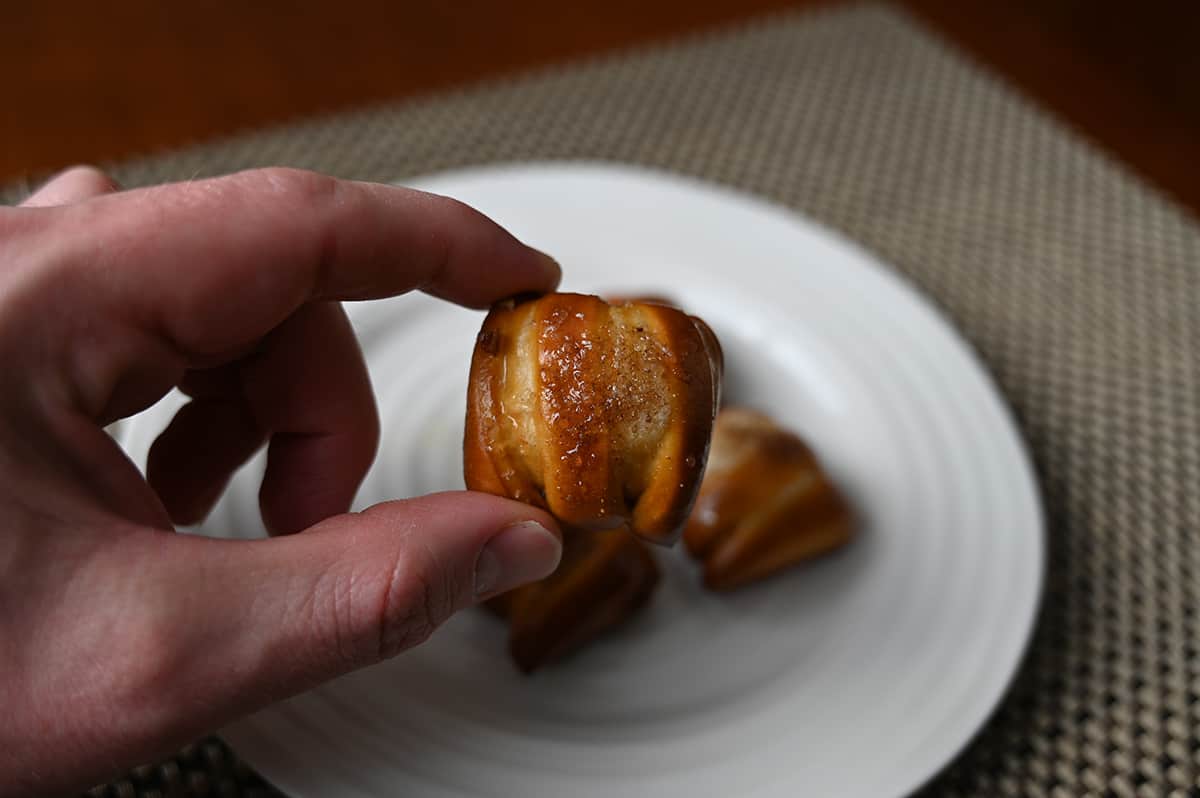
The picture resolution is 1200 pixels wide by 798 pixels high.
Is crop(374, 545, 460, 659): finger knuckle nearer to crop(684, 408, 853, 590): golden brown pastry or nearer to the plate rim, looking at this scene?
the plate rim

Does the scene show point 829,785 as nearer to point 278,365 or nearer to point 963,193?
point 278,365

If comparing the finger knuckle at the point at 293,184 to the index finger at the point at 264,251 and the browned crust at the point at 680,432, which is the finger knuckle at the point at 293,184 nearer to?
the index finger at the point at 264,251

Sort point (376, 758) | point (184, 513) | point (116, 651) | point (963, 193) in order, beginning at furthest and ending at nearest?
point (963, 193) < point (184, 513) < point (376, 758) < point (116, 651)

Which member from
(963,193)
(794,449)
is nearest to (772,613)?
(794,449)

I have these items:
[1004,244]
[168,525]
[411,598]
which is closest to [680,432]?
[411,598]

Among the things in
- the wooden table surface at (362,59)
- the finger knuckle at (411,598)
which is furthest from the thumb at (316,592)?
the wooden table surface at (362,59)

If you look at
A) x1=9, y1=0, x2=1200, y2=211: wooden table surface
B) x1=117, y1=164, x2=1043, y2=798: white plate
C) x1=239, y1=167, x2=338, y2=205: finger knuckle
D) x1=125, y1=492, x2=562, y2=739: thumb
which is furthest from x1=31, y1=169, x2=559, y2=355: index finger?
x1=9, y1=0, x2=1200, y2=211: wooden table surface
